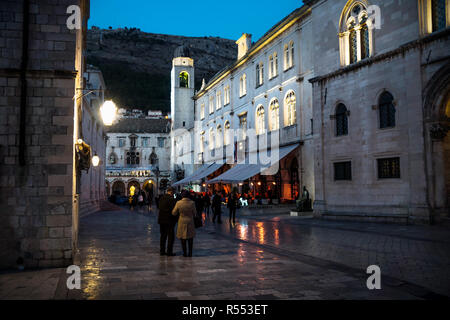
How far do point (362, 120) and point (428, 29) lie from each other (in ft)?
15.7

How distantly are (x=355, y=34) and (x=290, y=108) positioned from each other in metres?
8.43

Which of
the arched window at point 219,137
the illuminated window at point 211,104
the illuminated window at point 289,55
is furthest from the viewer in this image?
the illuminated window at point 211,104

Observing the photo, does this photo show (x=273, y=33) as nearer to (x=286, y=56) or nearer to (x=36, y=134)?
(x=286, y=56)

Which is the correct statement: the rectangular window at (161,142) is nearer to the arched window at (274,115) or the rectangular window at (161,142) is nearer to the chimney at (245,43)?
the chimney at (245,43)

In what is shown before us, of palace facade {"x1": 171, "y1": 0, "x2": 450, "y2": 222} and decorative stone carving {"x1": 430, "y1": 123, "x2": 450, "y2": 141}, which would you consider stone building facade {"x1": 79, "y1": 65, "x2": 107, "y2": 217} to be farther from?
decorative stone carving {"x1": 430, "y1": 123, "x2": 450, "y2": 141}

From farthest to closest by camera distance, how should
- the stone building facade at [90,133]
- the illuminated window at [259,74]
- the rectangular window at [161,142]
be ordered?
the rectangular window at [161,142] < the illuminated window at [259,74] < the stone building facade at [90,133]

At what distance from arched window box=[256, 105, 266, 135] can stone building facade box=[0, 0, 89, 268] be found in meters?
23.3

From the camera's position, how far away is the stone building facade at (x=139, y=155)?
7131 cm

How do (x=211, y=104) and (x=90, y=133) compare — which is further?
(x=211, y=104)

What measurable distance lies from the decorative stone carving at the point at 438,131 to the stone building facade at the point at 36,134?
1344 cm

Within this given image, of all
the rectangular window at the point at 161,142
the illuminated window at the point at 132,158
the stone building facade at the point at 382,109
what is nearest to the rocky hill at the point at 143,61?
the illuminated window at the point at 132,158

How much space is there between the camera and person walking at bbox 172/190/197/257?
32.2ft

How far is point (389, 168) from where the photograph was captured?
693 inches
